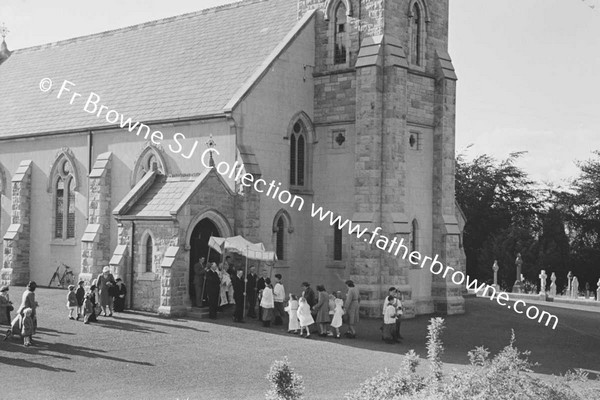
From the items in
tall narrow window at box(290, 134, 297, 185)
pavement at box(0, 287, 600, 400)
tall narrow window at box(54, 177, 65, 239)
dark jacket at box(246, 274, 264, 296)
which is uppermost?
tall narrow window at box(290, 134, 297, 185)

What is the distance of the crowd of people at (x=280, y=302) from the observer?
85.4 ft

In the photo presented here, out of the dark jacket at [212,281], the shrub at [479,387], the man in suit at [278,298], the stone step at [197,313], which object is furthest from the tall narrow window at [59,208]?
the shrub at [479,387]

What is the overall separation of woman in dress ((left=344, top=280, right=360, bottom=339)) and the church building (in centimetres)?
398

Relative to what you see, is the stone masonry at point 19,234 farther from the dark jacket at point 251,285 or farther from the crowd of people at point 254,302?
the dark jacket at point 251,285

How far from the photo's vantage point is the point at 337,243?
33219 millimetres

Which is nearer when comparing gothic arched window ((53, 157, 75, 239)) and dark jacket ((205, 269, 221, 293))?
dark jacket ((205, 269, 221, 293))

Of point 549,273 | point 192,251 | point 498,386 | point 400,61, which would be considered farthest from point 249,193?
point 549,273

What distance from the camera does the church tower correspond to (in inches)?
1227

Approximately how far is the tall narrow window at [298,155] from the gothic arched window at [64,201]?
419 inches

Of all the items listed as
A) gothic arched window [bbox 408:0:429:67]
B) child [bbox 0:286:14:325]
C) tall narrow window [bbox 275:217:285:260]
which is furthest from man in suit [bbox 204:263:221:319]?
gothic arched window [bbox 408:0:429:67]

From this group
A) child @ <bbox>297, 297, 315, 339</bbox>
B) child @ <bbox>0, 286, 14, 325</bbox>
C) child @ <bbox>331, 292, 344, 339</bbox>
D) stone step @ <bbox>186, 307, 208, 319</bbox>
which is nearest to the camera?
child @ <bbox>0, 286, 14, 325</bbox>

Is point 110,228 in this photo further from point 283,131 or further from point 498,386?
point 498,386

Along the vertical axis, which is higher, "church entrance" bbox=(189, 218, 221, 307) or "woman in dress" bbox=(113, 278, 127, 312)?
"church entrance" bbox=(189, 218, 221, 307)

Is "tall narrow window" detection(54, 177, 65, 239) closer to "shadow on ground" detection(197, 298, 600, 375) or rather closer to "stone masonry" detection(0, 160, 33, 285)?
"stone masonry" detection(0, 160, 33, 285)
